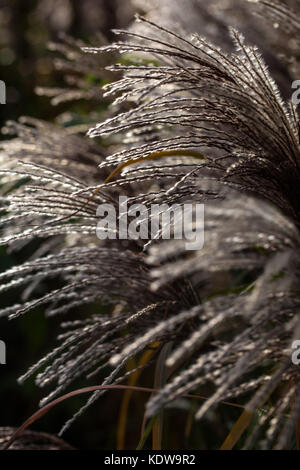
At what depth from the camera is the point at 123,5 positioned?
519cm

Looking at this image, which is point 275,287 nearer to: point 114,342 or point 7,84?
point 114,342

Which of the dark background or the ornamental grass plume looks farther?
the dark background

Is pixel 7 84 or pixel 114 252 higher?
pixel 7 84

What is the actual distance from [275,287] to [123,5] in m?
5.01

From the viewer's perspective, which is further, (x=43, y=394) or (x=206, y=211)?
(x=43, y=394)

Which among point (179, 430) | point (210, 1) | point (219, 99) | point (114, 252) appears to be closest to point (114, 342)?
point (114, 252)

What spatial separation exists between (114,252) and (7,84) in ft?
7.08

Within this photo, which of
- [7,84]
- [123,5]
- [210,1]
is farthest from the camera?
[123,5]

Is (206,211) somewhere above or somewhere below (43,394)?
above

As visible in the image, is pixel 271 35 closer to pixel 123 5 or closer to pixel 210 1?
pixel 210 1

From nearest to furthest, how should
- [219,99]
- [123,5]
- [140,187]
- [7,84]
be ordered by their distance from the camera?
1. [219,99]
2. [140,187]
3. [7,84]
4. [123,5]

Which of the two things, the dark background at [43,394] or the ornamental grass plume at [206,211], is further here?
the dark background at [43,394]
